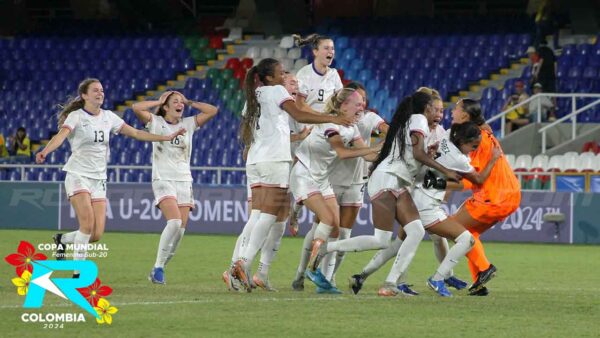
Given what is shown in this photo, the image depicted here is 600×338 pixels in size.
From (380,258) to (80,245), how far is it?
127 inches

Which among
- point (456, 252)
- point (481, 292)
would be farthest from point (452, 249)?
point (481, 292)

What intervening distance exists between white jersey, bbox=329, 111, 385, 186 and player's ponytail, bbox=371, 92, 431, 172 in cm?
88

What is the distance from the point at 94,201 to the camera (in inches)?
511

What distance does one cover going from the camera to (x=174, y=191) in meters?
13.8

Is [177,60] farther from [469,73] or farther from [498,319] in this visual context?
[498,319]

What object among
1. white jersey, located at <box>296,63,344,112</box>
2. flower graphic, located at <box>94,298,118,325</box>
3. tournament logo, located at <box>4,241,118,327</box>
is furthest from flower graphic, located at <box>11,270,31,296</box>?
white jersey, located at <box>296,63,344,112</box>

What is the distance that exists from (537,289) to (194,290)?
3551 millimetres

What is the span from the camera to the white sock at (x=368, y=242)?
11258 mm

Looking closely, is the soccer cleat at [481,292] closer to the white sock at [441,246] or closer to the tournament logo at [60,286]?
the white sock at [441,246]

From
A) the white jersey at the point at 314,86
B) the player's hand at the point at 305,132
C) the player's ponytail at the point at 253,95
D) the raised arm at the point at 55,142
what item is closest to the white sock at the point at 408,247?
the player's hand at the point at 305,132

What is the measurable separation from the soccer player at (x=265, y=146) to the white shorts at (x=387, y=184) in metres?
0.62

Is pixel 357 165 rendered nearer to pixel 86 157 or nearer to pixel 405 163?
pixel 405 163

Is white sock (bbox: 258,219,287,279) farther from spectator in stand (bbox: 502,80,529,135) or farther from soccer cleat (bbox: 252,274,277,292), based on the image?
spectator in stand (bbox: 502,80,529,135)

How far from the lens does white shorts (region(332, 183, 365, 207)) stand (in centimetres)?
1234
